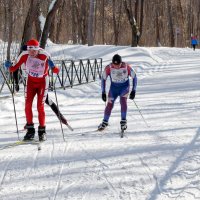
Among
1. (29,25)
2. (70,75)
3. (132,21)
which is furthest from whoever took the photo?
(132,21)

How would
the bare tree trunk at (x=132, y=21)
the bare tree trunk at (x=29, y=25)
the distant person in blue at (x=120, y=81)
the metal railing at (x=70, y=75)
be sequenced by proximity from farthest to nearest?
the bare tree trunk at (x=132, y=21) < the bare tree trunk at (x=29, y=25) < the metal railing at (x=70, y=75) < the distant person in blue at (x=120, y=81)

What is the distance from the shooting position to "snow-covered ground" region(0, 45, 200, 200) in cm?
446

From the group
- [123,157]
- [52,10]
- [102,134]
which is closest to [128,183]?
[123,157]

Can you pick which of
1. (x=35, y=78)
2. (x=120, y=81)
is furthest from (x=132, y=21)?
(x=35, y=78)

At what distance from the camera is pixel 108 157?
19.0 feet

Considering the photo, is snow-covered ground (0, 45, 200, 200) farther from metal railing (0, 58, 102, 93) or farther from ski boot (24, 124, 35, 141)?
metal railing (0, 58, 102, 93)

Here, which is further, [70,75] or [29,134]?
[70,75]

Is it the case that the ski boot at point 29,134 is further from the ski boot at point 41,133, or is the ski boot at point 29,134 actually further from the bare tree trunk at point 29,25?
the bare tree trunk at point 29,25

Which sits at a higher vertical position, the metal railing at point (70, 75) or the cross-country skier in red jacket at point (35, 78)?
the cross-country skier in red jacket at point (35, 78)

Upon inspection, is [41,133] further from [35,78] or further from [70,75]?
[70,75]

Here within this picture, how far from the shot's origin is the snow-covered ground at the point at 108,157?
446 centimetres

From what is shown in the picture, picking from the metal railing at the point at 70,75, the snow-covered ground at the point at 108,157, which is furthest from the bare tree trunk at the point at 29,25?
the snow-covered ground at the point at 108,157

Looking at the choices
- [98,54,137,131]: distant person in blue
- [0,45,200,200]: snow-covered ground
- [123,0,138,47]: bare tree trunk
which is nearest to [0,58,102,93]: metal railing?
[0,45,200,200]: snow-covered ground

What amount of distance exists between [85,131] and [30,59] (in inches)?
76.0
